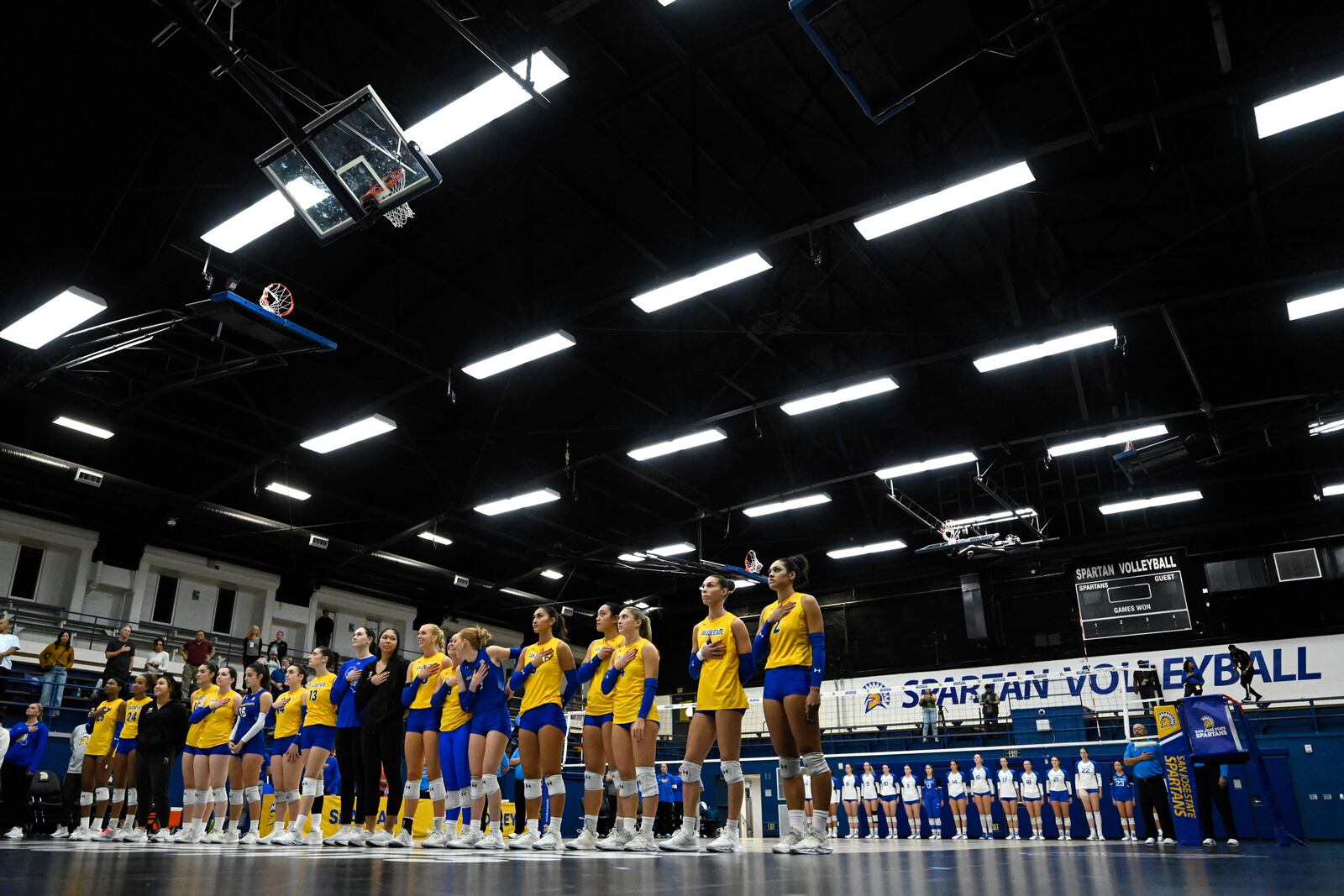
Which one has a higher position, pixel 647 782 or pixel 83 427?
pixel 83 427

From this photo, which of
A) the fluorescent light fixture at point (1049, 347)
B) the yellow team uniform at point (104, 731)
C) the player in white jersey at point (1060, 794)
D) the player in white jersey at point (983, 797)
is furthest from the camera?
the player in white jersey at point (983, 797)

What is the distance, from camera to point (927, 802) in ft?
62.5

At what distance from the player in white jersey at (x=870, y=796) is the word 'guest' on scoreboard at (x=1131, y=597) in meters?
7.36

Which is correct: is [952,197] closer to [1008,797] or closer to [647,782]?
[647,782]

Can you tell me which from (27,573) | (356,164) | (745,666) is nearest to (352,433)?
(356,164)

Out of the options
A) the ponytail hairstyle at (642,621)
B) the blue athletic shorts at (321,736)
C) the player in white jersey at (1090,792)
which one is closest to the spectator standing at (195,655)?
the blue athletic shorts at (321,736)

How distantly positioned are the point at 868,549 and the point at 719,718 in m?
18.6

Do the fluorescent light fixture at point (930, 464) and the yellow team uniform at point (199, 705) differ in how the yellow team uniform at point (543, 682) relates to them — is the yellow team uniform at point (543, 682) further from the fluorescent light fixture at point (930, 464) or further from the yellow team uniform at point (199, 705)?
the fluorescent light fixture at point (930, 464)

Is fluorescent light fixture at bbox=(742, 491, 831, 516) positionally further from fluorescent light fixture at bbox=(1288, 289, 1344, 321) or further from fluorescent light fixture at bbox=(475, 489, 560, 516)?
fluorescent light fixture at bbox=(1288, 289, 1344, 321)

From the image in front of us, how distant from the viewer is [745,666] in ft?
19.3

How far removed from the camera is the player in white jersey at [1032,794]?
17188 millimetres

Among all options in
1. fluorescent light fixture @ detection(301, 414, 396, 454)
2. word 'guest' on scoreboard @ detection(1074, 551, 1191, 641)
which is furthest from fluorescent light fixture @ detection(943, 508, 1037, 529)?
fluorescent light fixture @ detection(301, 414, 396, 454)

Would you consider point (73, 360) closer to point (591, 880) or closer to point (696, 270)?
point (696, 270)

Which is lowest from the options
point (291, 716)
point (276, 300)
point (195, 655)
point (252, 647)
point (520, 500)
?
point (291, 716)
